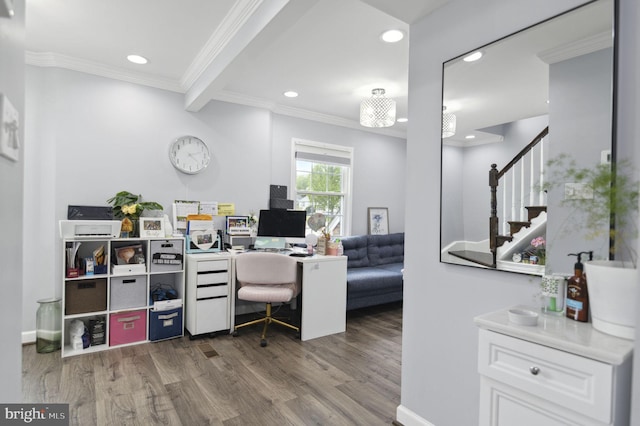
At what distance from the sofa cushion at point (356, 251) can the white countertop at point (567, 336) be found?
324 centimetres

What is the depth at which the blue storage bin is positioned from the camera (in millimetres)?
3201

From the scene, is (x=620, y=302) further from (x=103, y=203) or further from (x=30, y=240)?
(x=30, y=240)

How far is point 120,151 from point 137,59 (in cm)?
90

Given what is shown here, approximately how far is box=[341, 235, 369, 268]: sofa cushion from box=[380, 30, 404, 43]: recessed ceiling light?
251 centimetres

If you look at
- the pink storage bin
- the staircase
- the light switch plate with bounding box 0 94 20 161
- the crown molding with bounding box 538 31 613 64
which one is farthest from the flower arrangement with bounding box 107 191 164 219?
the crown molding with bounding box 538 31 613 64

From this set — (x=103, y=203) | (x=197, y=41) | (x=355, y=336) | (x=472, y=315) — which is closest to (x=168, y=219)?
(x=103, y=203)

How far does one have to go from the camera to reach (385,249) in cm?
500

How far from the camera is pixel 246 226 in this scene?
3.96 m

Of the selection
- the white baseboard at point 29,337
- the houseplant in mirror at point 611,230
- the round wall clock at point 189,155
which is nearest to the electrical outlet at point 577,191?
the houseplant in mirror at point 611,230

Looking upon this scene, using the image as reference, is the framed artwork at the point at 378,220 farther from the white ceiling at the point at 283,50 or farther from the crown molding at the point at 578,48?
the crown molding at the point at 578,48

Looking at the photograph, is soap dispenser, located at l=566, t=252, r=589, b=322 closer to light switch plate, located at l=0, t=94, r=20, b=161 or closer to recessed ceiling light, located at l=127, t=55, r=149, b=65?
light switch plate, located at l=0, t=94, r=20, b=161

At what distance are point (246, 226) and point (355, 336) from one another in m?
1.69

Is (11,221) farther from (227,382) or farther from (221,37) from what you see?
(221,37)

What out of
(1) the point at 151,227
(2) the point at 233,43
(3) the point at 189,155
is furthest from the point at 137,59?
(1) the point at 151,227
